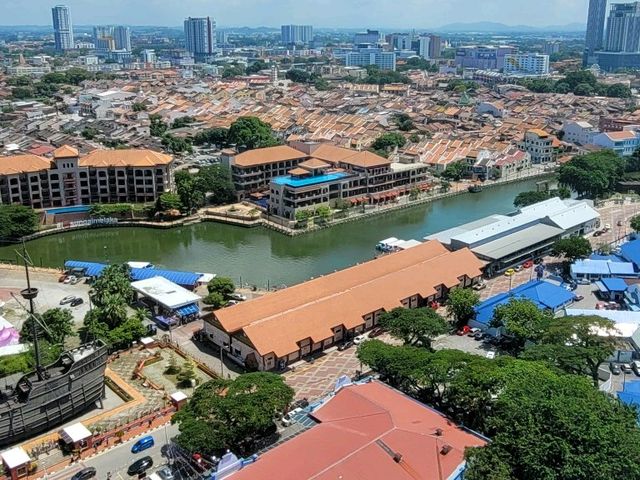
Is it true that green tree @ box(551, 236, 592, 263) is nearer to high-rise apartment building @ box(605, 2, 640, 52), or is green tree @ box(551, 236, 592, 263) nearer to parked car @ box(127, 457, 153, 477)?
parked car @ box(127, 457, 153, 477)

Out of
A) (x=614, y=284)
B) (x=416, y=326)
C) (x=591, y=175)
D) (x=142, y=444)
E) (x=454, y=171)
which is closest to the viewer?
(x=142, y=444)

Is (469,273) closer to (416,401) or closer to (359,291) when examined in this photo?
(359,291)

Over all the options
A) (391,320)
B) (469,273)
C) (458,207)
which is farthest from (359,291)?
(458,207)

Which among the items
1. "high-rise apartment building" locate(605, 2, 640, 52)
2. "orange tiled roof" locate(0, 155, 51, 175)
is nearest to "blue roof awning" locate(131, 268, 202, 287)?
"orange tiled roof" locate(0, 155, 51, 175)

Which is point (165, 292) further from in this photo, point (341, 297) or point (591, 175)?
point (591, 175)

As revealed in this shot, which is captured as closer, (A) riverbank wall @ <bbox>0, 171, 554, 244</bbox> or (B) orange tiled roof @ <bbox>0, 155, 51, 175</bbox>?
(A) riverbank wall @ <bbox>0, 171, 554, 244</bbox>

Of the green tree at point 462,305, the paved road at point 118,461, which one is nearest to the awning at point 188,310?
the paved road at point 118,461

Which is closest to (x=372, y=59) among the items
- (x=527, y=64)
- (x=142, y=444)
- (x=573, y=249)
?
(x=527, y=64)
